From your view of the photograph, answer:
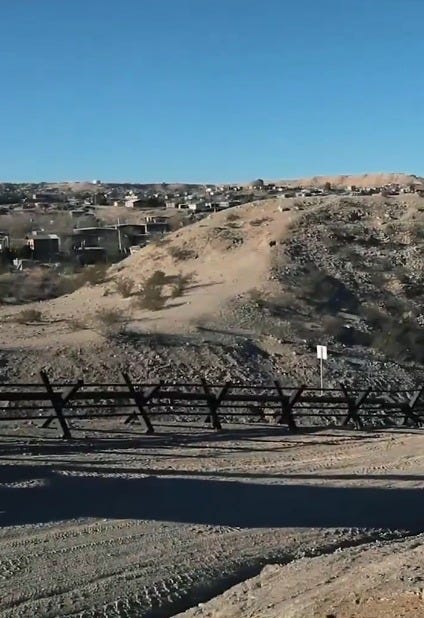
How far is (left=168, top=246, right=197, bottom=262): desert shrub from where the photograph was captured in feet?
164

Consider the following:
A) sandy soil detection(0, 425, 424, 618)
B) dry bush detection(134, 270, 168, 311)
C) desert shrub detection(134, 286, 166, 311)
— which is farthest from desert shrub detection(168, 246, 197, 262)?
sandy soil detection(0, 425, 424, 618)

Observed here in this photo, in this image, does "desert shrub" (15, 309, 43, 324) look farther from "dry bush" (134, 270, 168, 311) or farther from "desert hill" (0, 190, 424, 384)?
"dry bush" (134, 270, 168, 311)

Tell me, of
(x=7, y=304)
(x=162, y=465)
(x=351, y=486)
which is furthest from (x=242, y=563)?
(x=7, y=304)

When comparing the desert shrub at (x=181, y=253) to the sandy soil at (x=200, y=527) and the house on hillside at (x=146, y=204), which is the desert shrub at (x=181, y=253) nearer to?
the sandy soil at (x=200, y=527)

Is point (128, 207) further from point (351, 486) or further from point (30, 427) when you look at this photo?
point (351, 486)

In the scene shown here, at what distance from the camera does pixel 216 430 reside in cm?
2209

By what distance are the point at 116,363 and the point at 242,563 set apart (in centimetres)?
2171

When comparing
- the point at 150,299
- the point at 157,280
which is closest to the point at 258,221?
the point at 157,280

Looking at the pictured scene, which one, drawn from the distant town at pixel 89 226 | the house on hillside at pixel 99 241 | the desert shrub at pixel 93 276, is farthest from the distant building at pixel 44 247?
the desert shrub at pixel 93 276

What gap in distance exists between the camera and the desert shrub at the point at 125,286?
45.1 metres

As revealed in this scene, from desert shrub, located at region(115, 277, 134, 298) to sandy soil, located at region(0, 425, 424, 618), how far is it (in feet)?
86.5

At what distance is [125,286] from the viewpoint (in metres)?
46.1

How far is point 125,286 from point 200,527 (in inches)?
1371

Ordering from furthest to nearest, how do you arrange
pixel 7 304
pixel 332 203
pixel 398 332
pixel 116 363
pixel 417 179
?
pixel 417 179
pixel 332 203
pixel 7 304
pixel 398 332
pixel 116 363
